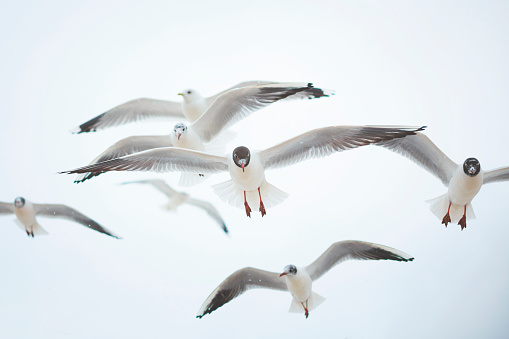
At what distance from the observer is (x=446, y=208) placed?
4672 mm

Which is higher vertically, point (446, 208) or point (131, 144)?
point (131, 144)

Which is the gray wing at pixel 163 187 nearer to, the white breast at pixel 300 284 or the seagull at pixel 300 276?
the seagull at pixel 300 276

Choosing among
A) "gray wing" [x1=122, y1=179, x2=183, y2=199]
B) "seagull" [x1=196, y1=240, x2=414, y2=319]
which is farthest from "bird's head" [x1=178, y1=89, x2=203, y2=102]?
"seagull" [x1=196, y1=240, x2=414, y2=319]

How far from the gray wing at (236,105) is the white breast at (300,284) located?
1.23 metres

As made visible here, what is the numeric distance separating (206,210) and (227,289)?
6.17 feet

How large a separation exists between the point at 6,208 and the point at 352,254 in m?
3.26

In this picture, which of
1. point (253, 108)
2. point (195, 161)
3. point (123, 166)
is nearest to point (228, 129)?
point (253, 108)

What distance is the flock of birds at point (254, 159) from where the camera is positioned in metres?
4.04

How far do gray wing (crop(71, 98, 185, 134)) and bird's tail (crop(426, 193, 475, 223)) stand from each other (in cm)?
228

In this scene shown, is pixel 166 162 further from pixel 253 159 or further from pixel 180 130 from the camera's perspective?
pixel 253 159

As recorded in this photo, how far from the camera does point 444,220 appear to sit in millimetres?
4652

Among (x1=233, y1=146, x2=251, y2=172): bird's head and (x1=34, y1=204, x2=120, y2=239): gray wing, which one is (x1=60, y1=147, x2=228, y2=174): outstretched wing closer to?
(x1=233, y1=146, x2=251, y2=172): bird's head

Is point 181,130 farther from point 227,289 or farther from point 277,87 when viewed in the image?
point 227,289

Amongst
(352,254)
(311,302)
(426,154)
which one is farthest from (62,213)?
(426,154)
